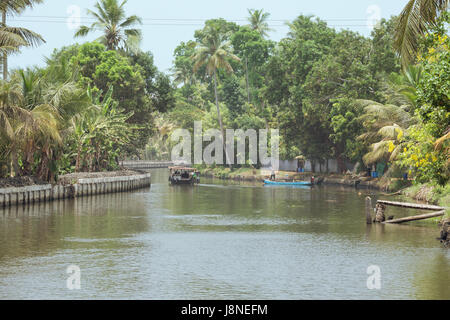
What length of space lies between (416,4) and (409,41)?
132cm

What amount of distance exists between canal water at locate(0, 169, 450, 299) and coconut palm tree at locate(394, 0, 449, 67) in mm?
7708

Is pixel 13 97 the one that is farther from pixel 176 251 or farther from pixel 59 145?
pixel 176 251

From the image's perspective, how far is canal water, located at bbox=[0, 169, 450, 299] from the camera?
19.5 metres

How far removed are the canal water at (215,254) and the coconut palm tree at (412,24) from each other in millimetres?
7708

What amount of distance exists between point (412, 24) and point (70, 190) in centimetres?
3347

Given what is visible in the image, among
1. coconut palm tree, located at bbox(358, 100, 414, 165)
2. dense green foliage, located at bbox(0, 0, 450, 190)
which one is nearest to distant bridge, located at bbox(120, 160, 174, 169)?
dense green foliage, located at bbox(0, 0, 450, 190)

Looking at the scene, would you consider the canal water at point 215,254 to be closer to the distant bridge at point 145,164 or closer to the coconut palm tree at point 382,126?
the coconut palm tree at point 382,126

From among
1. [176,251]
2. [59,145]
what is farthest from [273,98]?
[176,251]

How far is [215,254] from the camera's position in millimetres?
25500

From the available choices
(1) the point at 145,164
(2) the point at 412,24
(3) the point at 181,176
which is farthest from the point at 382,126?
(1) the point at 145,164

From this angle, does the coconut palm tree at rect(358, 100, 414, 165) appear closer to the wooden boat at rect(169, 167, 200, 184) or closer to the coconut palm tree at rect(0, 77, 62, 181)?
the wooden boat at rect(169, 167, 200, 184)

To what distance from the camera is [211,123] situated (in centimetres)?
8844

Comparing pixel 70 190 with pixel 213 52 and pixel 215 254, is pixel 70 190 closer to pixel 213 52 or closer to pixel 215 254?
pixel 215 254

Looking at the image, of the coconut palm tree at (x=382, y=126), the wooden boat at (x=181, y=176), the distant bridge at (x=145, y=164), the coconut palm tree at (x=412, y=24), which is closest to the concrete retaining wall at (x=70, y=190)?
the wooden boat at (x=181, y=176)
